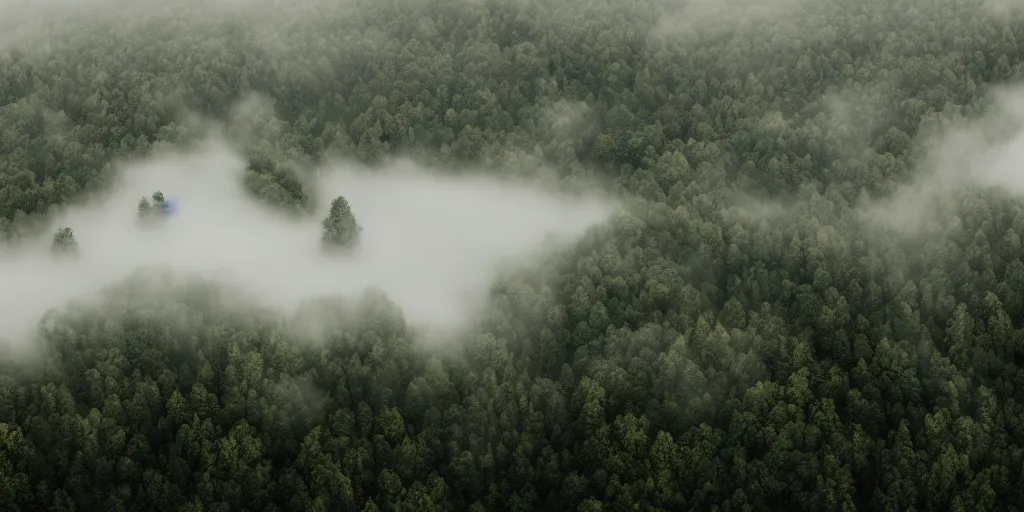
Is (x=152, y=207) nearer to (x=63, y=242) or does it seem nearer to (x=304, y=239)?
(x=63, y=242)

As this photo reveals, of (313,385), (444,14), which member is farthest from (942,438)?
(444,14)

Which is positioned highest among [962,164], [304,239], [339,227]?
[962,164]

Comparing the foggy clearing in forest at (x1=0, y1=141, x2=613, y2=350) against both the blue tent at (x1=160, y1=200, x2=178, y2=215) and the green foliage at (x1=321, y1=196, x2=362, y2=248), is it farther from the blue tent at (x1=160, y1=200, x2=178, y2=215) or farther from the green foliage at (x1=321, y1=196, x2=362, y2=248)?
the green foliage at (x1=321, y1=196, x2=362, y2=248)

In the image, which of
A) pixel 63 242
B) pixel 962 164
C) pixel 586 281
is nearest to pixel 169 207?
pixel 63 242

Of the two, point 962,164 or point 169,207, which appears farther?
point 962,164

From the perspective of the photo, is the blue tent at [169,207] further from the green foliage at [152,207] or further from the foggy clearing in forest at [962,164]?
the foggy clearing in forest at [962,164]

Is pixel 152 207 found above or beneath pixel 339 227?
beneath
